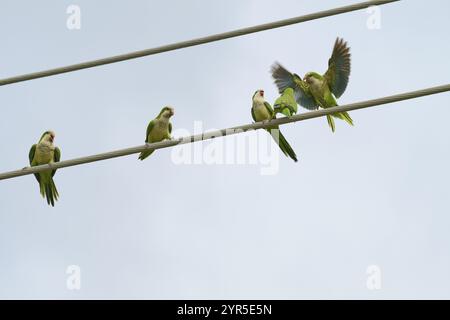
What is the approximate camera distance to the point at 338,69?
985cm

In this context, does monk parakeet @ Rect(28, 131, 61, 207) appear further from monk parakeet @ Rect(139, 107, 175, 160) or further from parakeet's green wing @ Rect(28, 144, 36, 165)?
monk parakeet @ Rect(139, 107, 175, 160)

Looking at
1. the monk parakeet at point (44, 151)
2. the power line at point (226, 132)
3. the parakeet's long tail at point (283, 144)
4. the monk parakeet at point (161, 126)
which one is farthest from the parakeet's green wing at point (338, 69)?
the monk parakeet at point (44, 151)

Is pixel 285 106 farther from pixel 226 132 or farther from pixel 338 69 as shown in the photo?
pixel 226 132

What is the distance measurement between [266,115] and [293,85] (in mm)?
987

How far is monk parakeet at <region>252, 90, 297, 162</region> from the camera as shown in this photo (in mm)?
8898

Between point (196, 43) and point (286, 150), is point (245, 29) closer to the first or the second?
point (196, 43)

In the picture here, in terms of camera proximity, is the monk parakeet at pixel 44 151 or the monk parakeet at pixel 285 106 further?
the monk parakeet at pixel 44 151

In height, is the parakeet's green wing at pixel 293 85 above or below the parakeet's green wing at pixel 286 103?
above

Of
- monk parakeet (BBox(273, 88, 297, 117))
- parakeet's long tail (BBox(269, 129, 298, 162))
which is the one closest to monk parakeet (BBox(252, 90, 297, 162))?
parakeet's long tail (BBox(269, 129, 298, 162))

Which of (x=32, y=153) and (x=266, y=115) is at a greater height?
(x=266, y=115)

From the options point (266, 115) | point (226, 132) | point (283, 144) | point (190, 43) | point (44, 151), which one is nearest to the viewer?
point (226, 132)

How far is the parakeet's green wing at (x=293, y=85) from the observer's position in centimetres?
993

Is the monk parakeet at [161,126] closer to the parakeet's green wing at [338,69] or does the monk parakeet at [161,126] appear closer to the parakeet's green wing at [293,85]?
the parakeet's green wing at [293,85]

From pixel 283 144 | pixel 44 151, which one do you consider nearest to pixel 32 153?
pixel 44 151
